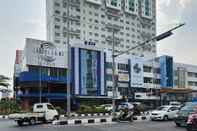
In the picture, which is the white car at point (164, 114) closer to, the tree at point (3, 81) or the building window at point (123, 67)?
the tree at point (3, 81)

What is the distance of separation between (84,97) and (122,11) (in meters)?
63.9

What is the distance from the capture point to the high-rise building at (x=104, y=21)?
96.8 m

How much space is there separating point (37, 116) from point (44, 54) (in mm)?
34222

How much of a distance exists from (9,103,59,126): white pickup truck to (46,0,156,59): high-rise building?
6233 cm

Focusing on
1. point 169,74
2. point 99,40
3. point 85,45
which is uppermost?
point 99,40

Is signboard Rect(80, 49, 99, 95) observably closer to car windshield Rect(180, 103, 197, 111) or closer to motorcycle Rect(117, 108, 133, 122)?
motorcycle Rect(117, 108, 133, 122)

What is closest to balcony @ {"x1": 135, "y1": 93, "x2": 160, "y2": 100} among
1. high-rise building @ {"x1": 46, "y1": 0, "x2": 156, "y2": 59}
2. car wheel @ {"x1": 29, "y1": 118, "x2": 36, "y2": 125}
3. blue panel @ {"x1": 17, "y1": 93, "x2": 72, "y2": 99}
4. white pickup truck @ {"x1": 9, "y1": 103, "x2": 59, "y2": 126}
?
blue panel @ {"x1": 17, "y1": 93, "x2": 72, "y2": 99}

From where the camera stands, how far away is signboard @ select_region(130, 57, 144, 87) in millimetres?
68500

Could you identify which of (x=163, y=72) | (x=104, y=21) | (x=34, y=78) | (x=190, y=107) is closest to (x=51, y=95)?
(x=34, y=78)

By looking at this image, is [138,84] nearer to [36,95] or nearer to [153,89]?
[153,89]

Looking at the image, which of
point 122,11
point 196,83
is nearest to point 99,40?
point 122,11

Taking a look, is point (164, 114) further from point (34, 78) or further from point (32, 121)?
point (34, 78)

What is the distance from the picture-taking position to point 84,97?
5947cm

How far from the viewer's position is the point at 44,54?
2219 inches
